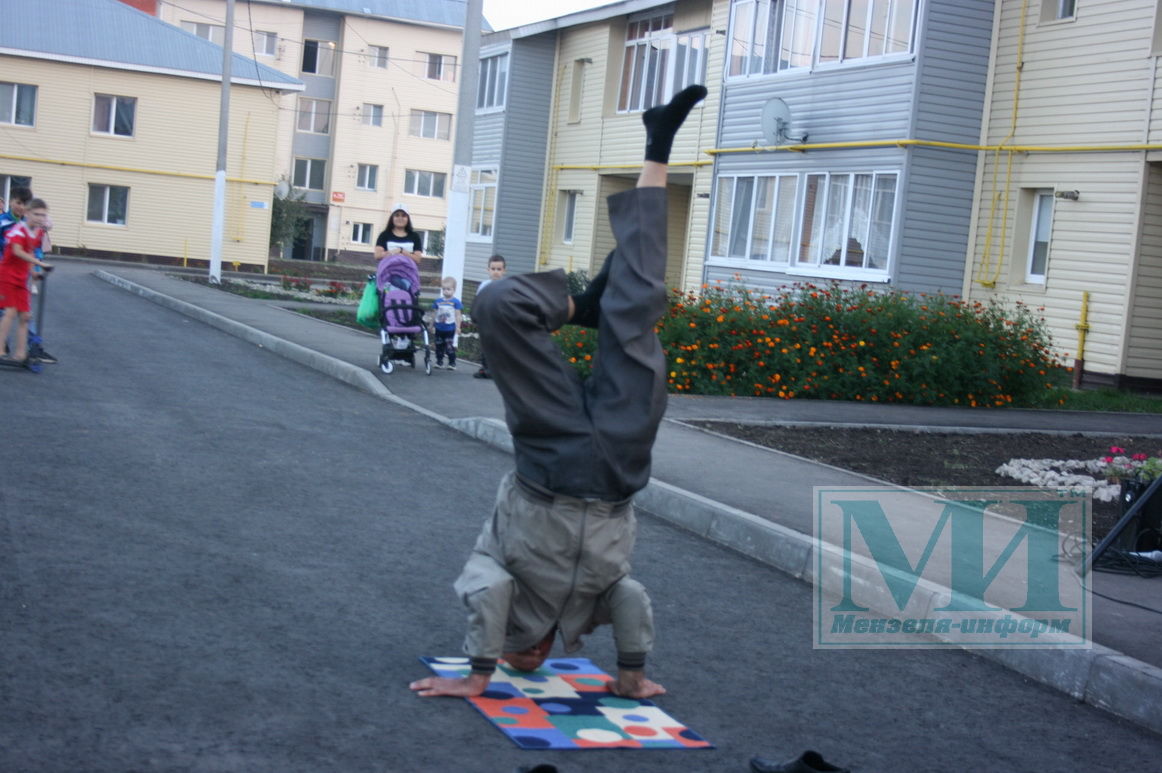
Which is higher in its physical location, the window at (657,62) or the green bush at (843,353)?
the window at (657,62)

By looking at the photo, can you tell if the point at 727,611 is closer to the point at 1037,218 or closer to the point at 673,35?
the point at 1037,218

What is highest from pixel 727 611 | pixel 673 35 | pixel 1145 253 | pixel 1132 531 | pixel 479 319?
pixel 673 35

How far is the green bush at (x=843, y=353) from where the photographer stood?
16266mm

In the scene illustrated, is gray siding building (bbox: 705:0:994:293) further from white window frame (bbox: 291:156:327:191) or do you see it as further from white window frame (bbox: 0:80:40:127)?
white window frame (bbox: 291:156:327:191)

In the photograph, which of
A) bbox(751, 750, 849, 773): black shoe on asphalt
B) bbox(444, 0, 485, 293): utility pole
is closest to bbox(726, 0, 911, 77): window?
bbox(444, 0, 485, 293): utility pole

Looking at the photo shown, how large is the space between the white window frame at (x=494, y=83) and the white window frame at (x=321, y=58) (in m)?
30.9

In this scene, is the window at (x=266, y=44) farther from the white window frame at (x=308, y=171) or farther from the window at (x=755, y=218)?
the window at (x=755, y=218)

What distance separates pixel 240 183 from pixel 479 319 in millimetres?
47892

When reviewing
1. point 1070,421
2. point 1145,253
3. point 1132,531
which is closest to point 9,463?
point 1132,531

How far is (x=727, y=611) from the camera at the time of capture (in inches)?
259

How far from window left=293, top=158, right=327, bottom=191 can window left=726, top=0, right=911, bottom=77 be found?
44559mm

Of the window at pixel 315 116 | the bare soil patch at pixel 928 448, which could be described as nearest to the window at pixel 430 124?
the window at pixel 315 116

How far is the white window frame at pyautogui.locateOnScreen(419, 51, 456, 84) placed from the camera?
2697 inches

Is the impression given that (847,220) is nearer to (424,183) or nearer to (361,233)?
(424,183)
